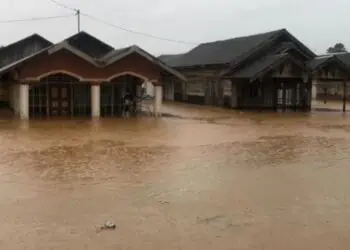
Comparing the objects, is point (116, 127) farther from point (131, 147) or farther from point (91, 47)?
point (91, 47)

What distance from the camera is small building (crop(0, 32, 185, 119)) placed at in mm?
23188

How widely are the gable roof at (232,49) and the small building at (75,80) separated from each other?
703 cm

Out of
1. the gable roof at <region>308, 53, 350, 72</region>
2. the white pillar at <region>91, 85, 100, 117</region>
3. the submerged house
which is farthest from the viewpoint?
the gable roof at <region>308, 53, 350, 72</region>

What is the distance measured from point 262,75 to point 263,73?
0.61 ft

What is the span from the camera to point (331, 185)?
1011cm

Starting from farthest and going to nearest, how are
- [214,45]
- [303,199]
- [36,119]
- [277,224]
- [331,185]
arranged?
[214,45], [36,119], [331,185], [303,199], [277,224]

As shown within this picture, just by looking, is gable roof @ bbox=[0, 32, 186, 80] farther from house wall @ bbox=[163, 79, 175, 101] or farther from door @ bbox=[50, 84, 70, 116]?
house wall @ bbox=[163, 79, 175, 101]

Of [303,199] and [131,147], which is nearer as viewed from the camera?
[303,199]

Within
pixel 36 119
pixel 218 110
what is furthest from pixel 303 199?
pixel 218 110

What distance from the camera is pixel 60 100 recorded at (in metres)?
25.6

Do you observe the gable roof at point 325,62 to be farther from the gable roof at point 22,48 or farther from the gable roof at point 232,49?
the gable roof at point 22,48

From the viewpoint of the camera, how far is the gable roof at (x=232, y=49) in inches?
1246

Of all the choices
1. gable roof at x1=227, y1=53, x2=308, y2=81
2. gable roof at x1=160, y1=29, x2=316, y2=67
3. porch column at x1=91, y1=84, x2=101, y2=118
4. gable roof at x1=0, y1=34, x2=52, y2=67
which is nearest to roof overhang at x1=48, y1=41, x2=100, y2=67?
porch column at x1=91, y1=84, x2=101, y2=118

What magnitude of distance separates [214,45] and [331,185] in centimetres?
2966
